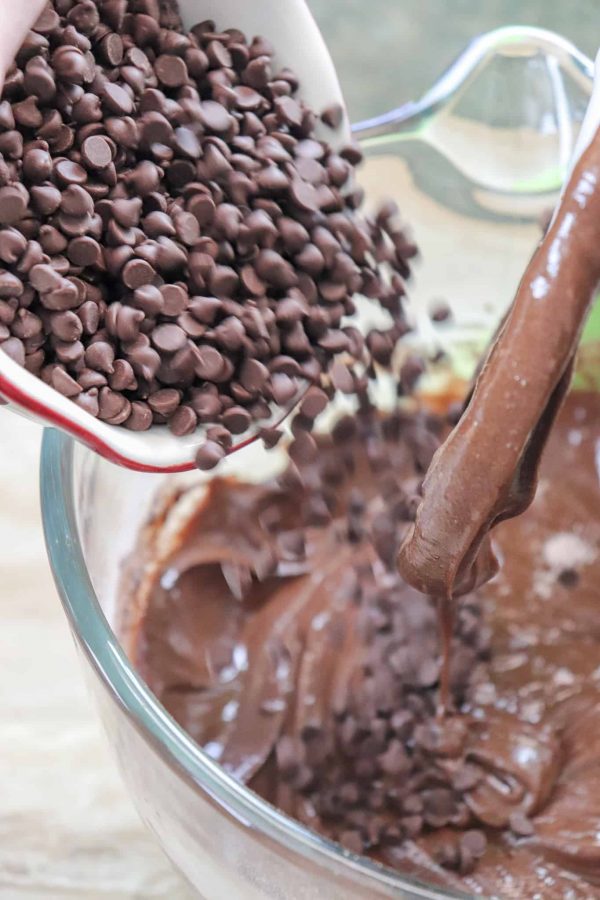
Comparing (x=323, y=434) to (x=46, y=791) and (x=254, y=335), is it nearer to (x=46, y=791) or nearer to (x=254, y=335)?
(x=254, y=335)

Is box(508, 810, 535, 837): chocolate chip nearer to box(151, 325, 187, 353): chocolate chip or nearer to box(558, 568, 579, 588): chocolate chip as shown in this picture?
box(558, 568, 579, 588): chocolate chip

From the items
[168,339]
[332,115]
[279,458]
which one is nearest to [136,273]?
[168,339]

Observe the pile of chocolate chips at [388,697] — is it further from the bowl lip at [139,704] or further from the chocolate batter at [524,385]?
the chocolate batter at [524,385]

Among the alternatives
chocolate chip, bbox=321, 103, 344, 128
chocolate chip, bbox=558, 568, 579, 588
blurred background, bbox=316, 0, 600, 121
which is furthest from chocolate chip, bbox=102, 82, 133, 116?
blurred background, bbox=316, 0, 600, 121

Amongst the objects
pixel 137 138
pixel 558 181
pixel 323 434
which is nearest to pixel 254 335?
pixel 137 138

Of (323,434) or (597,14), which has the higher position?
(597,14)

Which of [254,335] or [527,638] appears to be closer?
[254,335]
